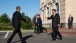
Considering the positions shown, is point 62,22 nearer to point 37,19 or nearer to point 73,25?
point 73,25

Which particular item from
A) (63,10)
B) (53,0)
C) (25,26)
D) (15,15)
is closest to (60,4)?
(63,10)

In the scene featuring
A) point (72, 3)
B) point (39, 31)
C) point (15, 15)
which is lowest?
point (39, 31)

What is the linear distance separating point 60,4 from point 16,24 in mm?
19510

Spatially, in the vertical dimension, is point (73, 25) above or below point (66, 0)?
below

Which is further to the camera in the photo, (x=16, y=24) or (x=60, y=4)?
(x=60, y=4)

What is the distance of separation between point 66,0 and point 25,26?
25.1 feet

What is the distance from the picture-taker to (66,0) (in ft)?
90.7

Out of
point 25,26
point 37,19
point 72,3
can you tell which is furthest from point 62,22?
point 37,19

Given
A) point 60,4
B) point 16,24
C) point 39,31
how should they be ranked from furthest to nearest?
point 60,4 < point 39,31 < point 16,24

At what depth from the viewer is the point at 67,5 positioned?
2767 centimetres

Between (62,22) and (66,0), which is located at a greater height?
(66,0)

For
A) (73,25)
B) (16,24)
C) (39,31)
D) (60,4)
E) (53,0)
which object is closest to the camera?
(16,24)

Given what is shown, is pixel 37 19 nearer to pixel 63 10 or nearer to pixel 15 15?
pixel 15 15

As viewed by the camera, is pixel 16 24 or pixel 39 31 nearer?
pixel 16 24
